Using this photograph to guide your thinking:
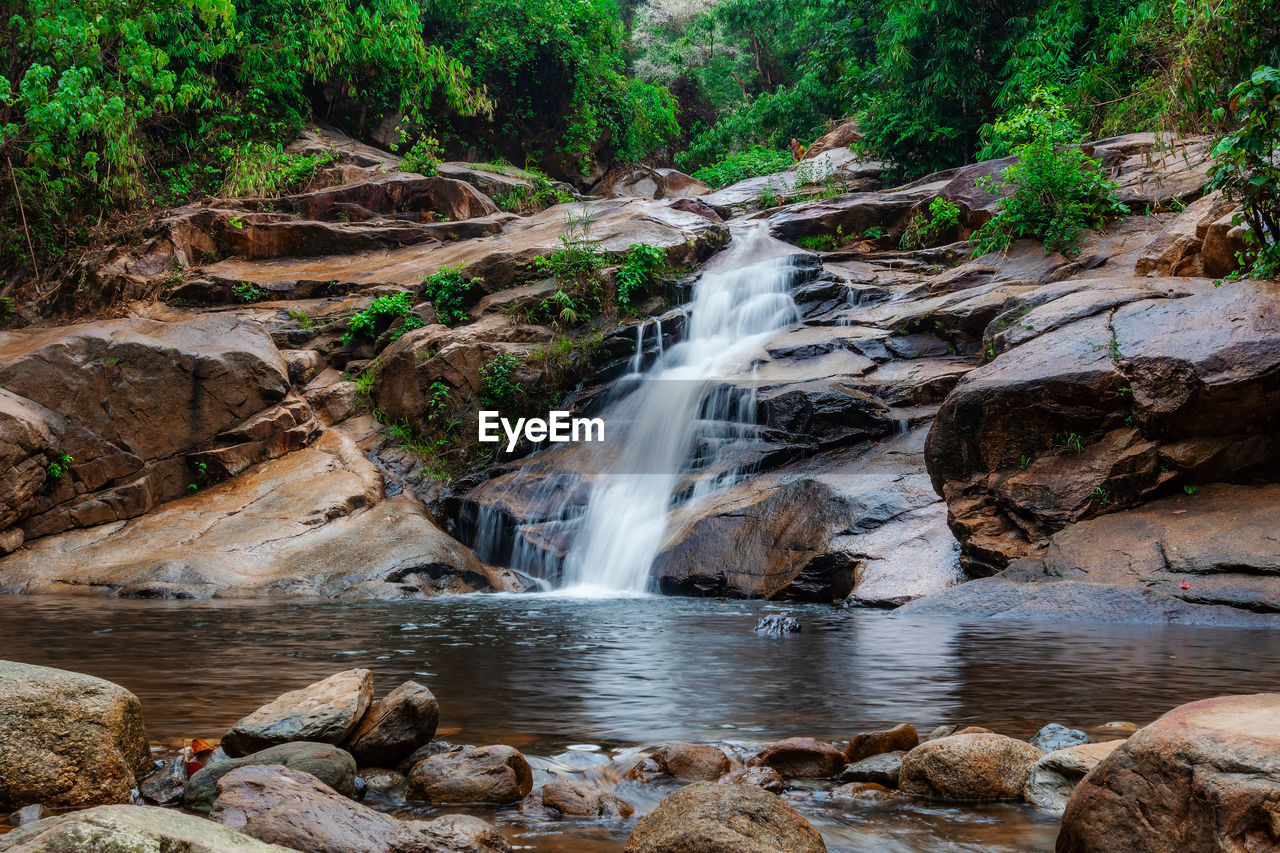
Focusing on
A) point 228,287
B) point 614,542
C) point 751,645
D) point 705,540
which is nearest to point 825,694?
point 751,645

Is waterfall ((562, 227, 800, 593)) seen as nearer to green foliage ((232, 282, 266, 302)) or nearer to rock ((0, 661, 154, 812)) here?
green foliage ((232, 282, 266, 302))

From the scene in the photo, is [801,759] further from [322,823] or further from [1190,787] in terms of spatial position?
[322,823]

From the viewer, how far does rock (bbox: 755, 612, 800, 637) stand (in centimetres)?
724

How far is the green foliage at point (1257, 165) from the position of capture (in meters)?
7.81

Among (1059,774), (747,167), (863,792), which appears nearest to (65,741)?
(863,792)

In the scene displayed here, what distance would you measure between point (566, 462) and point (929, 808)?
10207mm

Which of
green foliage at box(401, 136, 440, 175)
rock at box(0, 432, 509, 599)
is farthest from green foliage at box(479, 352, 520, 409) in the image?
green foliage at box(401, 136, 440, 175)

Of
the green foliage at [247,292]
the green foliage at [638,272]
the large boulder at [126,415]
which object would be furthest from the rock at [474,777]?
the green foliage at [247,292]

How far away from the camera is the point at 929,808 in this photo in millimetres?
3213

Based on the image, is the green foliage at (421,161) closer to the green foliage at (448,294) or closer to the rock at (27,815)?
the green foliage at (448,294)

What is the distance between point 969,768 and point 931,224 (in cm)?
1505

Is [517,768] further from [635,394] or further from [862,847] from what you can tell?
[635,394]

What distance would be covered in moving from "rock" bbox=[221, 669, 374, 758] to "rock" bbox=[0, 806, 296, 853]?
1504 mm

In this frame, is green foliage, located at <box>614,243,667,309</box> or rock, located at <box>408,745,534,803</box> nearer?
rock, located at <box>408,745,534,803</box>
